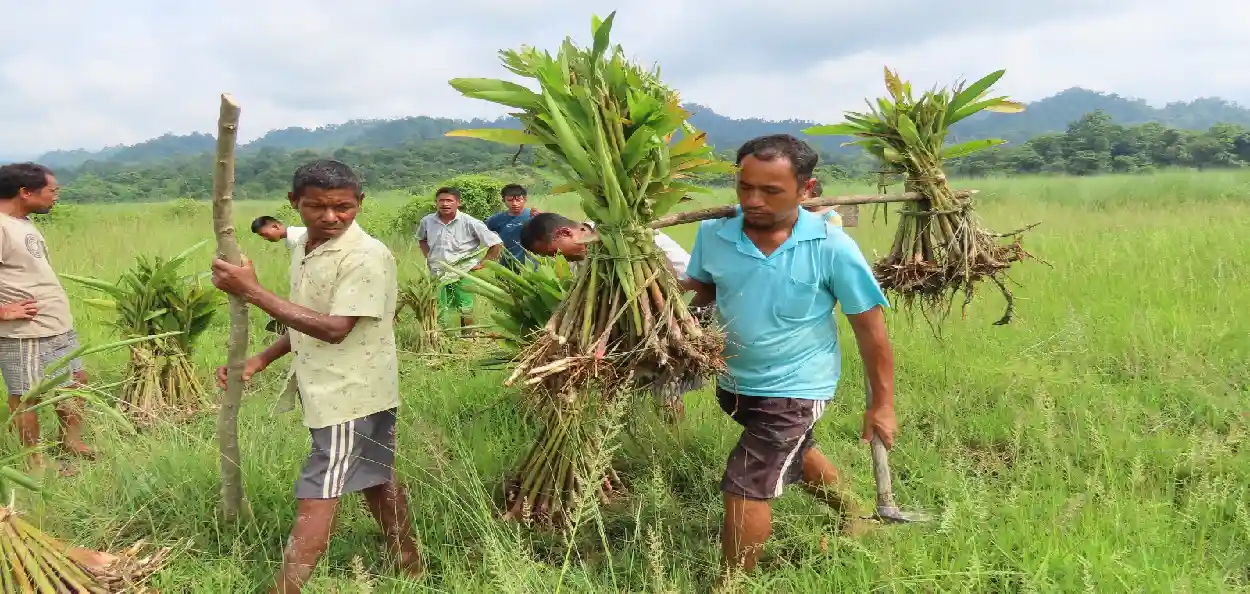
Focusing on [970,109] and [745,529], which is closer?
[745,529]

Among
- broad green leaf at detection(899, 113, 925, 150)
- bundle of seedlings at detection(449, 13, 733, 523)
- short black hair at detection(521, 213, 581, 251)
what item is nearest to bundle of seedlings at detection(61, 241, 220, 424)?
short black hair at detection(521, 213, 581, 251)

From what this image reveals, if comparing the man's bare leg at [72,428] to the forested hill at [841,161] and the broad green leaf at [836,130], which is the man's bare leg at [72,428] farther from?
the broad green leaf at [836,130]

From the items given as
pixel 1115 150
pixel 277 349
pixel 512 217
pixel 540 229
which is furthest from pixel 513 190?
pixel 1115 150

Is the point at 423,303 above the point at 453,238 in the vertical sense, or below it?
below

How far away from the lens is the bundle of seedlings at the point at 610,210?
6.84 ft

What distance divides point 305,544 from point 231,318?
0.74 meters

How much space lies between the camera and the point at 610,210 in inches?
83.3

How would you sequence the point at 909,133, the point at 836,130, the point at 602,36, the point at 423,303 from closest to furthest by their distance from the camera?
the point at 602,36 < the point at 909,133 < the point at 836,130 < the point at 423,303

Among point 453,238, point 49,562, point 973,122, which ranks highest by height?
point 973,122

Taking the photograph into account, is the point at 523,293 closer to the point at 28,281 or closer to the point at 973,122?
the point at 28,281

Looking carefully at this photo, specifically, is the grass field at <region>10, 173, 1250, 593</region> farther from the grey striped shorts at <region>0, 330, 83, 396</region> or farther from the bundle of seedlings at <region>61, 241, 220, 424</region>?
the grey striped shorts at <region>0, 330, 83, 396</region>

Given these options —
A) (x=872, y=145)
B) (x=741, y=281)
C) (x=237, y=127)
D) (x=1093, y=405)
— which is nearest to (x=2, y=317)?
(x=237, y=127)

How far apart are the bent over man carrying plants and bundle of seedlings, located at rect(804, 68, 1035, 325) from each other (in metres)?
2.00

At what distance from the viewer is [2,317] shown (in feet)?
11.3
